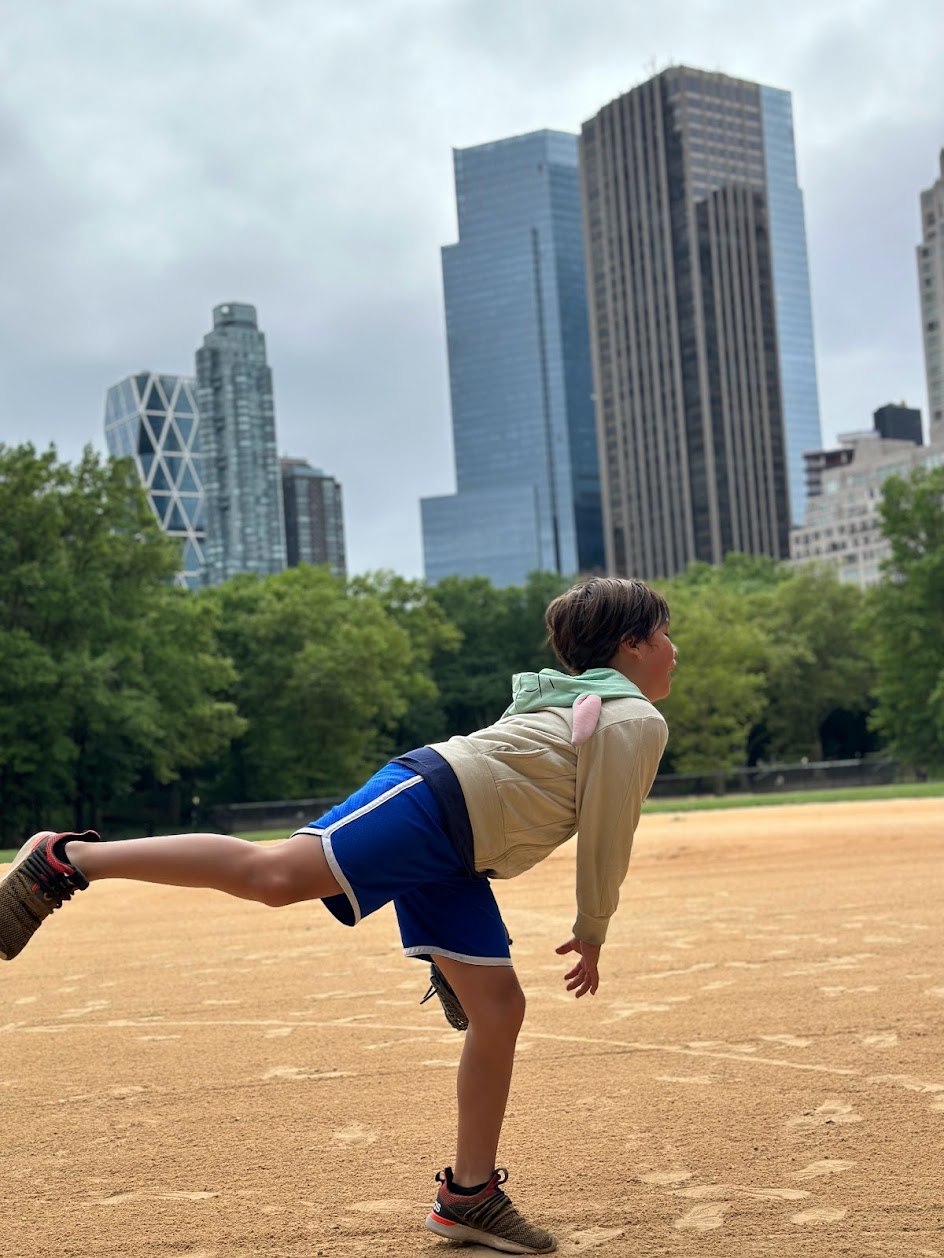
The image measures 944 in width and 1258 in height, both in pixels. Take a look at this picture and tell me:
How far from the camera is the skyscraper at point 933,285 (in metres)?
172

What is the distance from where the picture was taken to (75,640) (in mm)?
38000

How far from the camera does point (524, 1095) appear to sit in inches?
196

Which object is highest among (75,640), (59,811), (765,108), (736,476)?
(765,108)

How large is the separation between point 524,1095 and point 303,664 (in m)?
40.7

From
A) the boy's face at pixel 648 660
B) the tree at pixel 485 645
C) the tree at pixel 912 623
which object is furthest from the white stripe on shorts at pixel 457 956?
the tree at pixel 485 645

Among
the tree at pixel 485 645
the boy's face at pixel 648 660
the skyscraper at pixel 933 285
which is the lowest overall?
the boy's face at pixel 648 660

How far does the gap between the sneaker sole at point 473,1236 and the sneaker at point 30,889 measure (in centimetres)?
118

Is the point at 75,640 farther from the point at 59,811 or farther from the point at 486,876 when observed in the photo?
the point at 486,876

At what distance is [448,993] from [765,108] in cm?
19779

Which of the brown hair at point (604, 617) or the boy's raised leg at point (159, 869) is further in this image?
the brown hair at point (604, 617)

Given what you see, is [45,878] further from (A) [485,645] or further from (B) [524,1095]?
(A) [485,645]

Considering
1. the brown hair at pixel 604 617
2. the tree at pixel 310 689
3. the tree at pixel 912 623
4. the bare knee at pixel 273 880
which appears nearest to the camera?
the bare knee at pixel 273 880

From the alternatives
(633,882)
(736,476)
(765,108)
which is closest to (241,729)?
(633,882)

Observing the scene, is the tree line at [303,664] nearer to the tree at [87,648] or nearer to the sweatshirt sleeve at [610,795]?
the tree at [87,648]
